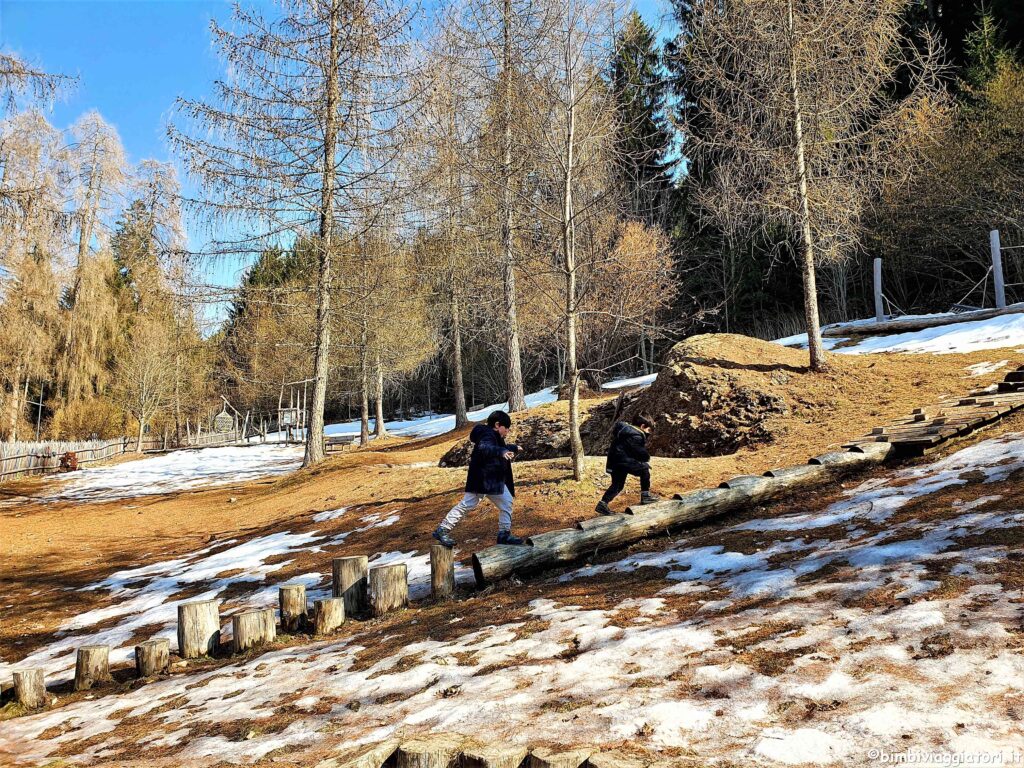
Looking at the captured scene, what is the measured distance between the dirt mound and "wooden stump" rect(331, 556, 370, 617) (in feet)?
23.2

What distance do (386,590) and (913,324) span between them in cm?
1533

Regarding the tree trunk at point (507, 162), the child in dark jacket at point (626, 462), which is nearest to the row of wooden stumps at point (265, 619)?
the child in dark jacket at point (626, 462)

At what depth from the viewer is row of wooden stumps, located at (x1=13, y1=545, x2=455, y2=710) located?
548cm

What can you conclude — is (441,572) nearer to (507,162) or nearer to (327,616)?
(327,616)

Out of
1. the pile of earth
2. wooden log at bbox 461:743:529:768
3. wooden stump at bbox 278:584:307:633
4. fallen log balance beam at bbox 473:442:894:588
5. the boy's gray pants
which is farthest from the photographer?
the pile of earth

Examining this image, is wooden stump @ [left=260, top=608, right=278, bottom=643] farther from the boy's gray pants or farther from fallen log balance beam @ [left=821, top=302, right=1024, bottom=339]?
fallen log balance beam @ [left=821, top=302, right=1024, bottom=339]

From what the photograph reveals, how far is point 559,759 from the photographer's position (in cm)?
252

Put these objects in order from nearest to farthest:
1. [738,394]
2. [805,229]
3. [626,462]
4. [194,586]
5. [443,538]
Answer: [443,538] < [626,462] < [194,586] < [738,394] < [805,229]

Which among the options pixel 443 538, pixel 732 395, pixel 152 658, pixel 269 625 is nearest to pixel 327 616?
pixel 269 625

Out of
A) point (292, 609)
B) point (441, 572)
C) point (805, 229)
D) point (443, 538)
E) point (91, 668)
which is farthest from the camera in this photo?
point (805, 229)

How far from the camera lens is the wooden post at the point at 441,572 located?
20.2ft

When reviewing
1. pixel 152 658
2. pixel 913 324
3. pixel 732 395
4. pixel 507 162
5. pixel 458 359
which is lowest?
pixel 152 658

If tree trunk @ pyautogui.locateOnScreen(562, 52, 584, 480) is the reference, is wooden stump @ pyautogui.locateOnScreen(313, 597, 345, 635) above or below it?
below

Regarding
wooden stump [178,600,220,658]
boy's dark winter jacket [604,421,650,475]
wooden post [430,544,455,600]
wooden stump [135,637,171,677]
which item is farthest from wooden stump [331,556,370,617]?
boy's dark winter jacket [604,421,650,475]
